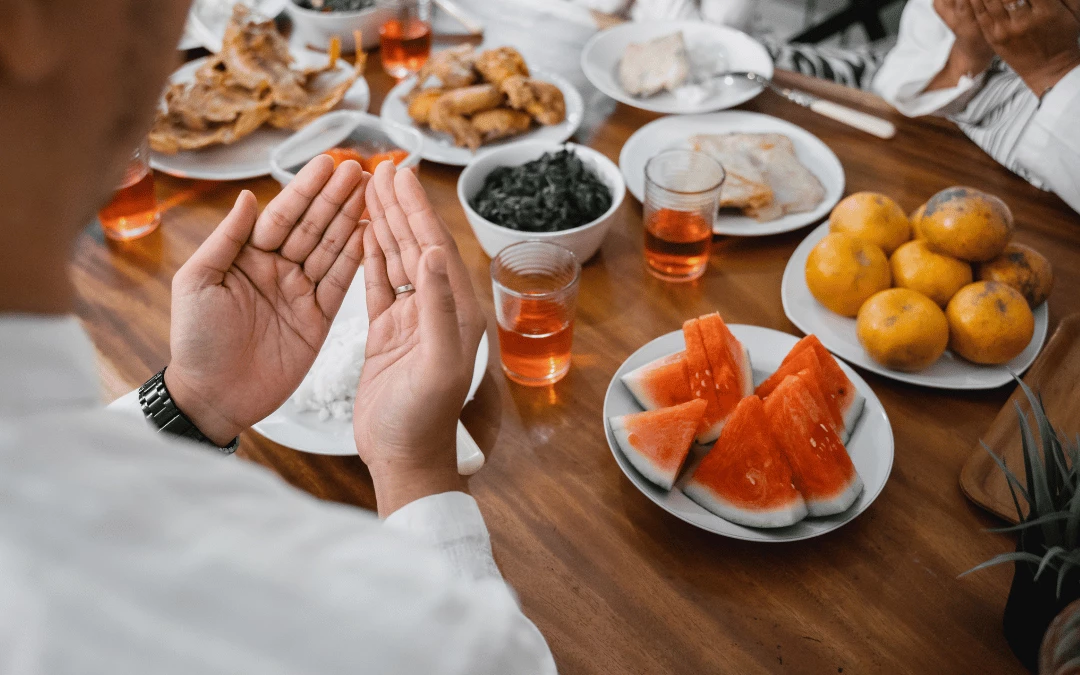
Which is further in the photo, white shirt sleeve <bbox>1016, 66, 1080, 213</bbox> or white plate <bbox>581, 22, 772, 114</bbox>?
white plate <bbox>581, 22, 772, 114</bbox>

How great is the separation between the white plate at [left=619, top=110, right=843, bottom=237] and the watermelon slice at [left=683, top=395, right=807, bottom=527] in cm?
62

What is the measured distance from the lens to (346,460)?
1209 mm

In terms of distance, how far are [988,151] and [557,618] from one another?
5.05ft

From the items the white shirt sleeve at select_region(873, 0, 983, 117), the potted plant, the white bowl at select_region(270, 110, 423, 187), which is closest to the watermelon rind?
the potted plant

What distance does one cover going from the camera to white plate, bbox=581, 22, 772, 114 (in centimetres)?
199

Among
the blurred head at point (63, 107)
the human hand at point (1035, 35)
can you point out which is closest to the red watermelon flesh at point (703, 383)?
the blurred head at point (63, 107)

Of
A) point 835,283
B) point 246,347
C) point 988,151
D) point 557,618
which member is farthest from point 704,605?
point 988,151

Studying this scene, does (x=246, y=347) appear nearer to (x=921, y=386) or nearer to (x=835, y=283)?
(x=835, y=283)

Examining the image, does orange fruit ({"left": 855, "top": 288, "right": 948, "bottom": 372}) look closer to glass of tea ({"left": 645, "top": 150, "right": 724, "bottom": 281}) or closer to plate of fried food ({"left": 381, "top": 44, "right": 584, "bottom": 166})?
glass of tea ({"left": 645, "top": 150, "right": 724, "bottom": 281})

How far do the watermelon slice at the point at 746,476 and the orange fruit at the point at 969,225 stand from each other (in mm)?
532

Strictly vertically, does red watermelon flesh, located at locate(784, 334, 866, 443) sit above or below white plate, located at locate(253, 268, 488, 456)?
above

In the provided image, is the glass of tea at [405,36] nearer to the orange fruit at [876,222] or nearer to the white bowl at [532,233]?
the white bowl at [532,233]

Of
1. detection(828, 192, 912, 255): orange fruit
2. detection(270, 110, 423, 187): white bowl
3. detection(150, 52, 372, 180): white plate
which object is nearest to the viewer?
detection(828, 192, 912, 255): orange fruit

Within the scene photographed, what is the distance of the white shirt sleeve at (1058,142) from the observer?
5.39 feet
